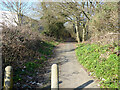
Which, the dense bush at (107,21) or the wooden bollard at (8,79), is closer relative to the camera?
the wooden bollard at (8,79)

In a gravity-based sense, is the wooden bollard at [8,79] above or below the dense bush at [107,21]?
below

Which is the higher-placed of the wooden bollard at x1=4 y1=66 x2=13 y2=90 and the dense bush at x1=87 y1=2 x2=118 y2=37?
the dense bush at x1=87 y1=2 x2=118 y2=37

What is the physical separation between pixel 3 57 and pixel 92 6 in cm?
1152

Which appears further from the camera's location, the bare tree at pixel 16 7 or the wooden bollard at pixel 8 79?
the bare tree at pixel 16 7

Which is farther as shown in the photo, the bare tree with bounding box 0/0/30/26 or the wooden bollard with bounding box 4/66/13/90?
the bare tree with bounding box 0/0/30/26

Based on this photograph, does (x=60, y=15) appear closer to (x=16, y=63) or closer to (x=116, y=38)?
(x=116, y=38)

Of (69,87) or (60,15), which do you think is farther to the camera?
(60,15)

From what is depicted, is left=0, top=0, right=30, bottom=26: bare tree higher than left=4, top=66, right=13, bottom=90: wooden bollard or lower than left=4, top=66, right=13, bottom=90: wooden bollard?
higher

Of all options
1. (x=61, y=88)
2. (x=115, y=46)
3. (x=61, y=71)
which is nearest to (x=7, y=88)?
(x=61, y=88)

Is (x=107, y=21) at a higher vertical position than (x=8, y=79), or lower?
higher

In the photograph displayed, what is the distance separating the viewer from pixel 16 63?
6449 mm

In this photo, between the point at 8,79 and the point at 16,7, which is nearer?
→ the point at 8,79

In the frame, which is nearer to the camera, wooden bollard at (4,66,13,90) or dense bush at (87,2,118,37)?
wooden bollard at (4,66,13,90)

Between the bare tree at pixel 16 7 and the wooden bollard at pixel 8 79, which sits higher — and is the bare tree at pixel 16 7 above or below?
above
